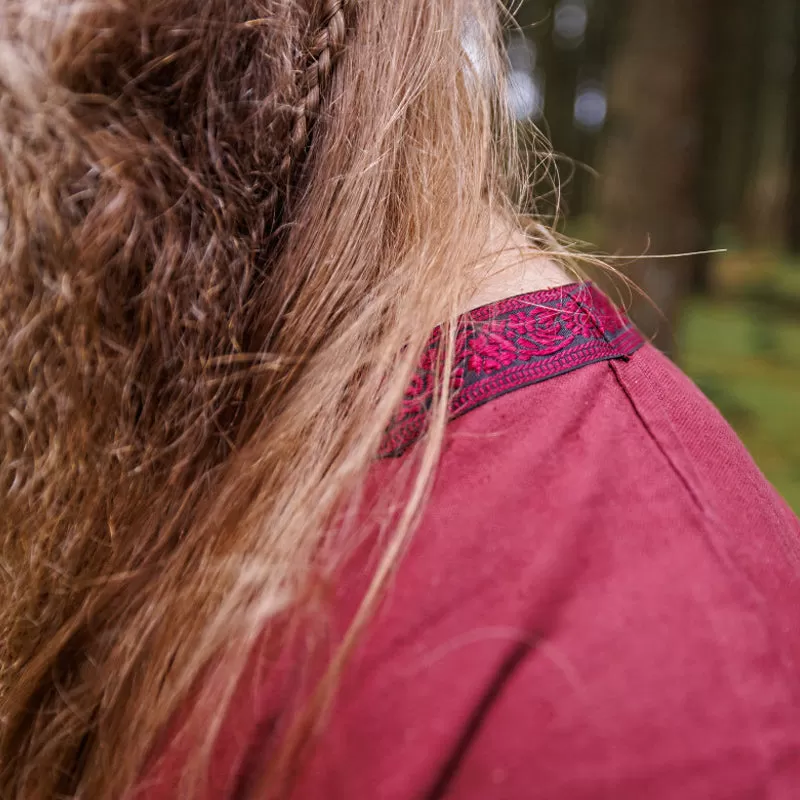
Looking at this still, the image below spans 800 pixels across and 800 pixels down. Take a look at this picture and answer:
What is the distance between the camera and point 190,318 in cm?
85

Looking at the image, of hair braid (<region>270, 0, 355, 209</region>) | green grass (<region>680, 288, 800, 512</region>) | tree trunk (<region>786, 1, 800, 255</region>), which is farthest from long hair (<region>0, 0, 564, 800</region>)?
tree trunk (<region>786, 1, 800, 255</region>)

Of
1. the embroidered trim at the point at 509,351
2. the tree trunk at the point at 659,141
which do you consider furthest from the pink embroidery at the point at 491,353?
the tree trunk at the point at 659,141

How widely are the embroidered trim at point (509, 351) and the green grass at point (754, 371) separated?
3556mm

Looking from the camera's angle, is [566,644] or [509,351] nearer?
[566,644]

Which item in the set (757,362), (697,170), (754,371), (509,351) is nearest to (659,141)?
(697,170)

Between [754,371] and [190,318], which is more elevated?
[190,318]

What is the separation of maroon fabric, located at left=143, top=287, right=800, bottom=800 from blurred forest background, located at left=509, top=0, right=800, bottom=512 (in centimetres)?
62

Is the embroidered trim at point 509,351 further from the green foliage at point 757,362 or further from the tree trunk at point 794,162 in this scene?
the tree trunk at point 794,162

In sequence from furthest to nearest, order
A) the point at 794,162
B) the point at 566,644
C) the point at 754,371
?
1. the point at 794,162
2. the point at 754,371
3. the point at 566,644

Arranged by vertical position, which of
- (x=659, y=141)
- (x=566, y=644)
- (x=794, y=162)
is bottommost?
(x=794, y=162)

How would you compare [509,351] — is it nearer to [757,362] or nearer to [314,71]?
[314,71]

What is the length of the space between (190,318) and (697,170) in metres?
3.51

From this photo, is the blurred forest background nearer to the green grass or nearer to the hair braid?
the green grass

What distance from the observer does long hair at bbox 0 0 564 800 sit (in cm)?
79
